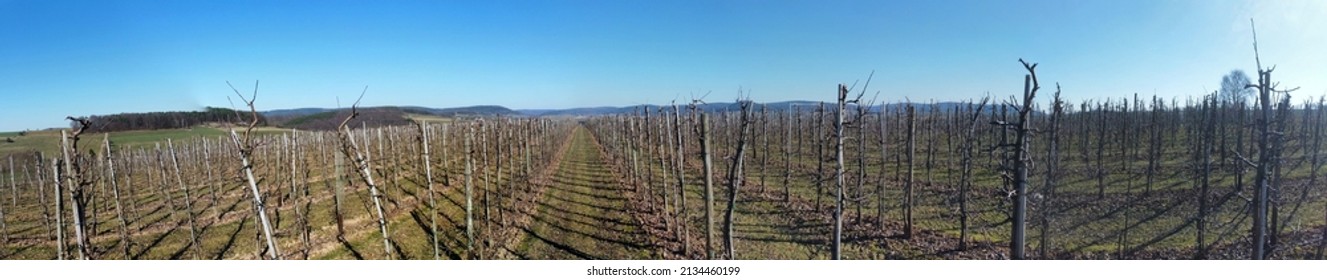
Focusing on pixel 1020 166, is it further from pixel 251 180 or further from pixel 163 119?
pixel 163 119

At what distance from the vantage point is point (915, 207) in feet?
44.2

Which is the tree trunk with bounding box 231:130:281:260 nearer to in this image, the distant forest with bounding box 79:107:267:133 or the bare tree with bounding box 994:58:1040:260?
the distant forest with bounding box 79:107:267:133

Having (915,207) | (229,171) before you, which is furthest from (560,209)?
(229,171)

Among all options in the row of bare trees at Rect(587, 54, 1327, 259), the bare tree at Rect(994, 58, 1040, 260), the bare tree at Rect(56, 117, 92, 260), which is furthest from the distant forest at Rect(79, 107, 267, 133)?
the bare tree at Rect(994, 58, 1040, 260)

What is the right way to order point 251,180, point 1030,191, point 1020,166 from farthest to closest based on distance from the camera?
point 1030,191 → point 1020,166 → point 251,180

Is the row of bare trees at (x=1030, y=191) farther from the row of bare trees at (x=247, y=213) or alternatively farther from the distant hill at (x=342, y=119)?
the distant hill at (x=342, y=119)

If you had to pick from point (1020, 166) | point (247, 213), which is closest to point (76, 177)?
point (1020, 166)

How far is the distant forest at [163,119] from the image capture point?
4.36m

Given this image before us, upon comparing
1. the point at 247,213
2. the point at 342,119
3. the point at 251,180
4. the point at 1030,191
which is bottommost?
the point at 247,213

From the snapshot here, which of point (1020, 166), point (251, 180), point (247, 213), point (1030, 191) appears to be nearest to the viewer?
point (251, 180)

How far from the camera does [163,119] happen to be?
5660mm

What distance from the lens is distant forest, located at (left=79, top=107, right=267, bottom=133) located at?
4.36 meters

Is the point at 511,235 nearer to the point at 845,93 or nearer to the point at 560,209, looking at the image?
the point at 560,209

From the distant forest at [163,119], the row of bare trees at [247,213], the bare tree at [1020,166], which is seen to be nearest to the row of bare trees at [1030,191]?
the bare tree at [1020,166]
